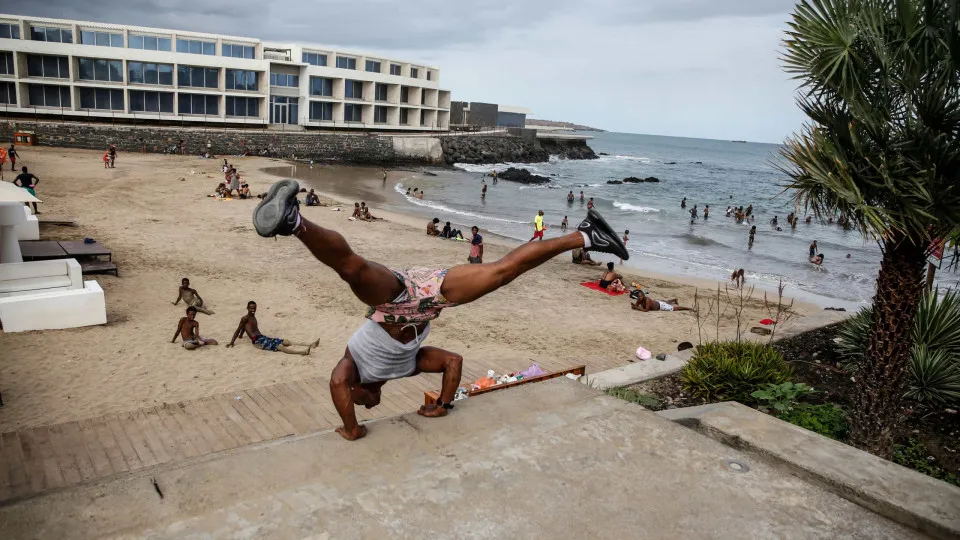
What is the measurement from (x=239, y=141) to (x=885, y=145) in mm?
44963

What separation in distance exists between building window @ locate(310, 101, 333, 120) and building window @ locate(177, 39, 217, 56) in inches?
340

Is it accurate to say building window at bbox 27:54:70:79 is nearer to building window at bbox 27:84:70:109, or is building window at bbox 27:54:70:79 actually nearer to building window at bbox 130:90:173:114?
building window at bbox 27:84:70:109

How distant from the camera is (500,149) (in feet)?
216

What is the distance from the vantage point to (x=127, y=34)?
43.1 metres

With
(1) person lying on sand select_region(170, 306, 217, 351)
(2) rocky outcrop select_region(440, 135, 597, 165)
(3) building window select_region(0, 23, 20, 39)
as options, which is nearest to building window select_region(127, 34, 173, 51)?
(3) building window select_region(0, 23, 20, 39)

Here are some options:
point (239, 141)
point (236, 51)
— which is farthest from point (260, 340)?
point (236, 51)

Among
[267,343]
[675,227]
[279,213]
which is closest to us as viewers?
[279,213]

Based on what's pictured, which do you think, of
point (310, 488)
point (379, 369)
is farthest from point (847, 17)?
point (310, 488)

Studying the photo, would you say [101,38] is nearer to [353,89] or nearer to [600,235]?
[353,89]

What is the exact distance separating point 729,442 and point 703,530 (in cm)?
129

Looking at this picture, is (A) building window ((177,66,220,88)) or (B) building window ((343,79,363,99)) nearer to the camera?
(A) building window ((177,66,220,88))

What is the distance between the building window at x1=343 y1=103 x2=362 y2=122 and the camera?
5550 cm

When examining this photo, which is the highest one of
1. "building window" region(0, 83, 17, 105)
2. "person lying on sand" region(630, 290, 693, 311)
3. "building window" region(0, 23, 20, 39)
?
"building window" region(0, 23, 20, 39)

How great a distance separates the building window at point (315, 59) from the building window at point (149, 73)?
38.0 ft
